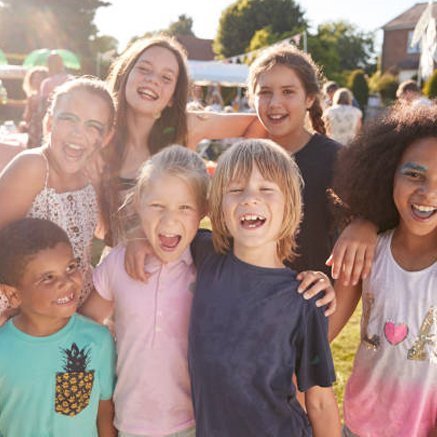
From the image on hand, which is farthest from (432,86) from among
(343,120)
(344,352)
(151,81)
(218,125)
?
(151,81)

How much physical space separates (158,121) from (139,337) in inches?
55.6

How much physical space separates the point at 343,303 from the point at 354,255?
234 mm

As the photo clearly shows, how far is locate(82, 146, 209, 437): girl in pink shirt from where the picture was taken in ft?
5.95

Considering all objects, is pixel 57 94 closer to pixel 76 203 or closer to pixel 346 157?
pixel 76 203

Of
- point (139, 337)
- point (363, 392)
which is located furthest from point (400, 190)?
point (139, 337)

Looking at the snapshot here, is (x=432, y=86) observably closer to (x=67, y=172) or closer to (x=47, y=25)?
(x=67, y=172)

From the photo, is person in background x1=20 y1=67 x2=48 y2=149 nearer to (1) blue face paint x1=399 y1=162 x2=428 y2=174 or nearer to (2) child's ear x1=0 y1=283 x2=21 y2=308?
(2) child's ear x1=0 y1=283 x2=21 y2=308

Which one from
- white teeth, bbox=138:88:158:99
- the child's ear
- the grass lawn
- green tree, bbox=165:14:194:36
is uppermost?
green tree, bbox=165:14:194:36

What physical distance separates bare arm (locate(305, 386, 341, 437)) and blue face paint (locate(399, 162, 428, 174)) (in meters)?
0.80

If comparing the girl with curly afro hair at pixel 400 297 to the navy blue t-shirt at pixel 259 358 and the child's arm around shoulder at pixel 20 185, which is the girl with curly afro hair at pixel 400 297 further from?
the child's arm around shoulder at pixel 20 185

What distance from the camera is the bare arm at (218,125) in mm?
3109

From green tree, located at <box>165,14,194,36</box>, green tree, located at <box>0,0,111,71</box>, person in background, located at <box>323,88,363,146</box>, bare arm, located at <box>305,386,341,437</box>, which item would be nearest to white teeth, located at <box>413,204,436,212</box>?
bare arm, located at <box>305,386,341,437</box>

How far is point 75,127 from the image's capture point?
2.21 meters

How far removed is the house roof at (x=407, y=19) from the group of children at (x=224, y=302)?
43.1 m
